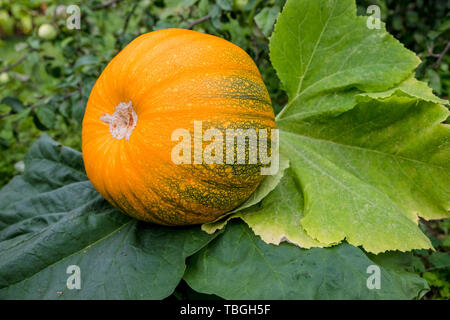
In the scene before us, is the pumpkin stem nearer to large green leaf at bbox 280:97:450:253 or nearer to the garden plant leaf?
the garden plant leaf

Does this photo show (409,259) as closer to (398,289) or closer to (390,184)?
(398,289)

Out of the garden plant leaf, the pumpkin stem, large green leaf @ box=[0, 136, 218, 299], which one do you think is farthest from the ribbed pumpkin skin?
the garden plant leaf

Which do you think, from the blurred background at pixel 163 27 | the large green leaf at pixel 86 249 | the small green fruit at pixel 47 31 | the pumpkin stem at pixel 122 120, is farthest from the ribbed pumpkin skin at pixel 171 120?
the small green fruit at pixel 47 31

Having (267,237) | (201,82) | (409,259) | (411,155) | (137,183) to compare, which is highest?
(201,82)

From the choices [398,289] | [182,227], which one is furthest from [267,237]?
[398,289]

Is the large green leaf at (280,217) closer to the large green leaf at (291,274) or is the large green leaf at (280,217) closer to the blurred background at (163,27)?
the large green leaf at (291,274)

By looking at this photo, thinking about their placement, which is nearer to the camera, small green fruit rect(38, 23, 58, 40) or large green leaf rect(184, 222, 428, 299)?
large green leaf rect(184, 222, 428, 299)
